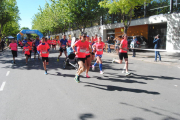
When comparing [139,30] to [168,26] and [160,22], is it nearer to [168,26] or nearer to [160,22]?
[160,22]

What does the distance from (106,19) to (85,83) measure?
23.7m

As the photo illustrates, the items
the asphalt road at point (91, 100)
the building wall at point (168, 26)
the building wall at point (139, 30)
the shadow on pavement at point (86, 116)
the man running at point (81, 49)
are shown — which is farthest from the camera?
the building wall at point (139, 30)

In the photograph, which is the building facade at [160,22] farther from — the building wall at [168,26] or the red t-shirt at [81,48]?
the red t-shirt at [81,48]

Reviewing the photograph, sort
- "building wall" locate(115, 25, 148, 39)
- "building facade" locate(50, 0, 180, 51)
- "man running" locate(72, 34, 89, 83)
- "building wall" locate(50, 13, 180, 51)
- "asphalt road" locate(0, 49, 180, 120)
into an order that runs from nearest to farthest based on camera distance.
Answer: "asphalt road" locate(0, 49, 180, 120)
"man running" locate(72, 34, 89, 83)
"building wall" locate(50, 13, 180, 51)
"building facade" locate(50, 0, 180, 51)
"building wall" locate(115, 25, 148, 39)

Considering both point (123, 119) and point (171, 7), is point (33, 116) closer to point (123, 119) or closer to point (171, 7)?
point (123, 119)

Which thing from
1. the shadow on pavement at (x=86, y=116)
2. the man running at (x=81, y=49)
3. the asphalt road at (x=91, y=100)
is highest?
the man running at (x=81, y=49)

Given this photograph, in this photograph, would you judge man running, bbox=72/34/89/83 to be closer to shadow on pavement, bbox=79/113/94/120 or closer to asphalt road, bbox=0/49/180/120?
asphalt road, bbox=0/49/180/120

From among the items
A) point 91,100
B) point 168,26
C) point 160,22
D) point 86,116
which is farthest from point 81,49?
point 160,22

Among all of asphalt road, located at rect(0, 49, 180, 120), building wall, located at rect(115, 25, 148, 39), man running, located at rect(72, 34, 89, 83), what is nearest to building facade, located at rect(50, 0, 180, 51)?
building wall, located at rect(115, 25, 148, 39)

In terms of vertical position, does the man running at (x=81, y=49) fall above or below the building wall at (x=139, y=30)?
below

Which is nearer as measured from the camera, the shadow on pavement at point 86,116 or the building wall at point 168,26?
the shadow on pavement at point 86,116

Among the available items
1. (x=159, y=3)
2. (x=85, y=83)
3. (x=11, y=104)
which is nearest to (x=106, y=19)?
(x=159, y=3)

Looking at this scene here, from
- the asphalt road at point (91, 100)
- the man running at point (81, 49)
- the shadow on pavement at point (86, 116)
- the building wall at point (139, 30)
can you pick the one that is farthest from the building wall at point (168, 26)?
the shadow on pavement at point (86, 116)

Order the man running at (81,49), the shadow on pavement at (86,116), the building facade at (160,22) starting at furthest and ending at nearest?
the building facade at (160,22)
the man running at (81,49)
the shadow on pavement at (86,116)
